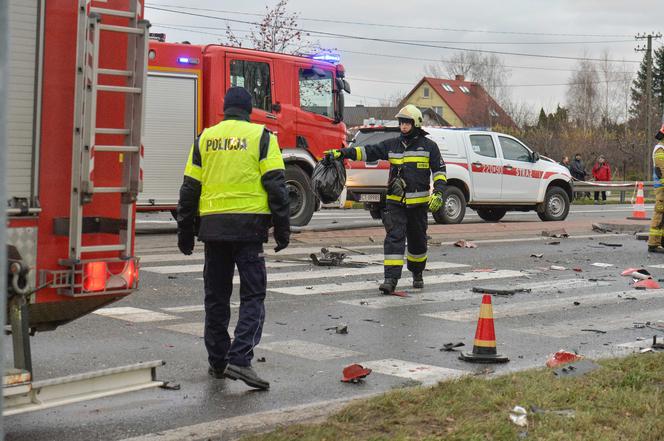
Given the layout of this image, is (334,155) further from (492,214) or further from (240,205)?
(492,214)

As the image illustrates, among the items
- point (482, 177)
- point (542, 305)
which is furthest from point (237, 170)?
point (482, 177)

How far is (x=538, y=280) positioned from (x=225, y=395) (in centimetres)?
694

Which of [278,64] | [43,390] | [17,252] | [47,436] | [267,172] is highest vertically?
[278,64]

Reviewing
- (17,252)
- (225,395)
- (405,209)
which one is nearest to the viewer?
(17,252)

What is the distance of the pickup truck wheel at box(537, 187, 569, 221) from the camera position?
21.9 meters

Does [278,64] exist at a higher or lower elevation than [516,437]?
higher

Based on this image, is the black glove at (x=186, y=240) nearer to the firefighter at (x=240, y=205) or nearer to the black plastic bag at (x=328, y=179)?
the firefighter at (x=240, y=205)

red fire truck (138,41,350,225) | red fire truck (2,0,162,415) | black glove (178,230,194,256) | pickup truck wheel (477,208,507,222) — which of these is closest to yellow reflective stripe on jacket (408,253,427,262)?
black glove (178,230,194,256)

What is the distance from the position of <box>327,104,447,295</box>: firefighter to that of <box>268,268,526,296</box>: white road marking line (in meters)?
0.56

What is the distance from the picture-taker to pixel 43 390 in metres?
4.77

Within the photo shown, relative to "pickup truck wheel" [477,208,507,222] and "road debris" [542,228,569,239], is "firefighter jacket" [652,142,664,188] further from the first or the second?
"pickup truck wheel" [477,208,507,222]

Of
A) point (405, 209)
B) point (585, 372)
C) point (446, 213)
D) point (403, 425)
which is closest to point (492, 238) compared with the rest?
point (446, 213)

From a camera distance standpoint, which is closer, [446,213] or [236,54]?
[236,54]

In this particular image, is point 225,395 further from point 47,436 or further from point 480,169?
point 480,169
